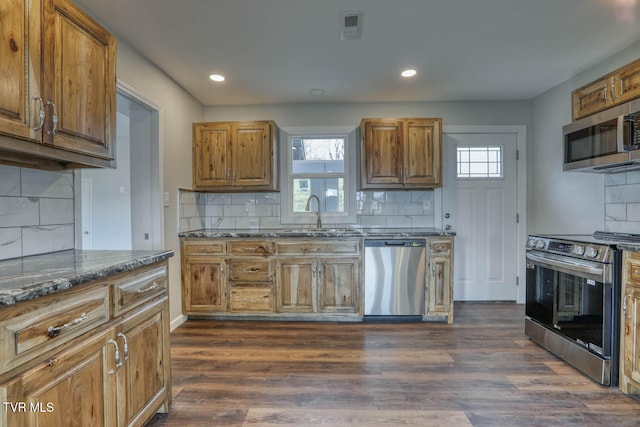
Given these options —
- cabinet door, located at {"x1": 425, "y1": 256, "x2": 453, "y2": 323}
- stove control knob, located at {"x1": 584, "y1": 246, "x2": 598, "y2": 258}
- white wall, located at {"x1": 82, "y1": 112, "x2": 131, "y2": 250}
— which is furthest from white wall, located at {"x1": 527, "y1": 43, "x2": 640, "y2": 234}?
white wall, located at {"x1": 82, "y1": 112, "x2": 131, "y2": 250}

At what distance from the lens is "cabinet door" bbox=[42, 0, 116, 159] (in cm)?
134

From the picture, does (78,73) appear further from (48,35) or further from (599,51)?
(599,51)

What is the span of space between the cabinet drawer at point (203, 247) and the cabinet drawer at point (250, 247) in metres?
0.10

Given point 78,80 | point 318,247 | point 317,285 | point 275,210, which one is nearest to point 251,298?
point 317,285

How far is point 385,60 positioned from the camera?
2.68 m

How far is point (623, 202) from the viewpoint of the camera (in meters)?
2.58

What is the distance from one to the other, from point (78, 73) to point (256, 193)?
2.41m

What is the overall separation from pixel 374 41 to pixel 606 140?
5.81 ft

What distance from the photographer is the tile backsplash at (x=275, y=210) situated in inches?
147

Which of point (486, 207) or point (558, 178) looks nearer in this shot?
point (558, 178)

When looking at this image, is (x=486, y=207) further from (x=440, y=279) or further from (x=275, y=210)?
(x=275, y=210)

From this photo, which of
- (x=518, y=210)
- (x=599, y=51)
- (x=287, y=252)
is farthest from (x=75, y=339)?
(x=518, y=210)

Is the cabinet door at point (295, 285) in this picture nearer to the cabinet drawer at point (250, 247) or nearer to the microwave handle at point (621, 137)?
the cabinet drawer at point (250, 247)

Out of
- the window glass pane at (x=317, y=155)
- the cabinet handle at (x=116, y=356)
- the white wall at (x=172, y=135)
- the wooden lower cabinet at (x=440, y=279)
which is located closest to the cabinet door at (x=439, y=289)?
the wooden lower cabinet at (x=440, y=279)
